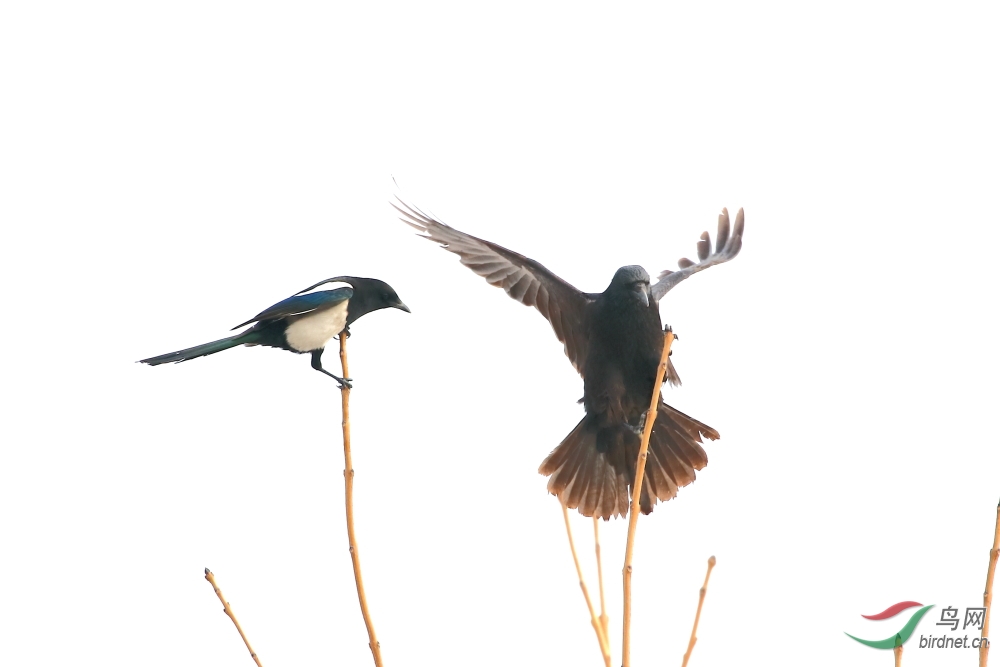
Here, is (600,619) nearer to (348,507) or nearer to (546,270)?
(348,507)

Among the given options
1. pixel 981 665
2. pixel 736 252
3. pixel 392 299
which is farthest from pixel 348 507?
pixel 736 252

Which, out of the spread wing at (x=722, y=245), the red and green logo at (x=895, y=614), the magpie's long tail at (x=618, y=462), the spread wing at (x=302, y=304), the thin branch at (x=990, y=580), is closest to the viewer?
the thin branch at (x=990, y=580)

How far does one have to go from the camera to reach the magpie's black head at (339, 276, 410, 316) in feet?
24.5

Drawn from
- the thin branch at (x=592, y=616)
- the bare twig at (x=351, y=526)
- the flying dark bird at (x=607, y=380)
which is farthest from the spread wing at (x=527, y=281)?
the bare twig at (x=351, y=526)

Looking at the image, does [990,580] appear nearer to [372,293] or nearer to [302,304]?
[302,304]

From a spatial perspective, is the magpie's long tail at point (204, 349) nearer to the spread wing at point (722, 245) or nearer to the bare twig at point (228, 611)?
the bare twig at point (228, 611)

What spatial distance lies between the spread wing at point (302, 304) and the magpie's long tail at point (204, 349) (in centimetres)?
9

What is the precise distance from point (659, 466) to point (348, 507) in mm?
3479

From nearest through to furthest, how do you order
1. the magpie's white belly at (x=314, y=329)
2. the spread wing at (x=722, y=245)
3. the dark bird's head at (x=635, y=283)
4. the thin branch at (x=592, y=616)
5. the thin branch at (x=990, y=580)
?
1. the thin branch at (x=990, y=580)
2. the thin branch at (x=592, y=616)
3. the dark bird's head at (x=635, y=283)
4. the magpie's white belly at (x=314, y=329)
5. the spread wing at (x=722, y=245)

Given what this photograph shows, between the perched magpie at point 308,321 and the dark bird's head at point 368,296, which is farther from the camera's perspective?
the dark bird's head at point 368,296

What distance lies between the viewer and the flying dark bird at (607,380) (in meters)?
6.32

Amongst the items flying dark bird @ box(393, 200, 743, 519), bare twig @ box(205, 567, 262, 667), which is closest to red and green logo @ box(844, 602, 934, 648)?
flying dark bird @ box(393, 200, 743, 519)

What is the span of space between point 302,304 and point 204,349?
1.05 m

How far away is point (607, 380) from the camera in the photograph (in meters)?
6.43
